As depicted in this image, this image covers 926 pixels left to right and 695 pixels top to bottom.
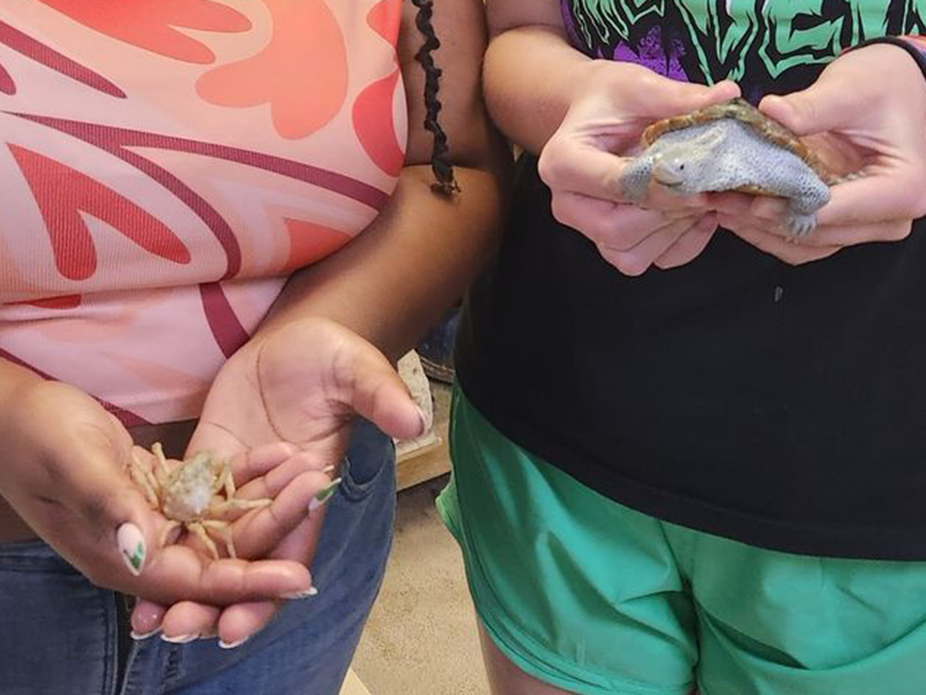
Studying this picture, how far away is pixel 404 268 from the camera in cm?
71

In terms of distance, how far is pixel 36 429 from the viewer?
0.57 metres

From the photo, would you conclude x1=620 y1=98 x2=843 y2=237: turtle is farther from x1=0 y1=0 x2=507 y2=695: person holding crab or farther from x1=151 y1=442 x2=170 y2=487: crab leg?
x1=151 y1=442 x2=170 y2=487: crab leg

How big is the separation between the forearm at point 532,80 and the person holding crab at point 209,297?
0.05 m

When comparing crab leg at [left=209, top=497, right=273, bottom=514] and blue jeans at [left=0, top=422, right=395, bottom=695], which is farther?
blue jeans at [left=0, top=422, right=395, bottom=695]

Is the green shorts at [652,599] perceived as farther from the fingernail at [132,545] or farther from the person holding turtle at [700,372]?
the fingernail at [132,545]

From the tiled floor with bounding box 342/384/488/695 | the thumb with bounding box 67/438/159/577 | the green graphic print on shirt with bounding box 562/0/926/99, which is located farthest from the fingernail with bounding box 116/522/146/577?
the tiled floor with bounding box 342/384/488/695

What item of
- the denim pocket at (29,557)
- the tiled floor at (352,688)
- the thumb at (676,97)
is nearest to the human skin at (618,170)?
the thumb at (676,97)

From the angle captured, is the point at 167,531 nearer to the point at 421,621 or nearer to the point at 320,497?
the point at 320,497

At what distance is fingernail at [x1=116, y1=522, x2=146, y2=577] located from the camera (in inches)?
20.7

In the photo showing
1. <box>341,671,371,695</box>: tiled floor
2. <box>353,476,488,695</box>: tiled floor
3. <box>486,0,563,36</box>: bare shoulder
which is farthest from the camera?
<box>353,476,488,695</box>: tiled floor

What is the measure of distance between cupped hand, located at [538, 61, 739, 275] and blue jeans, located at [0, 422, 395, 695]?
0.23 metres

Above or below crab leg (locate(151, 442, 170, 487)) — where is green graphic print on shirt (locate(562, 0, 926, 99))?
above

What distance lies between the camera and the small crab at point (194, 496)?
560 millimetres

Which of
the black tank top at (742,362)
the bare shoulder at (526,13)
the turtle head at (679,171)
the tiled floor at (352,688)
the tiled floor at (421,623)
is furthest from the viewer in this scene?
the tiled floor at (421,623)
